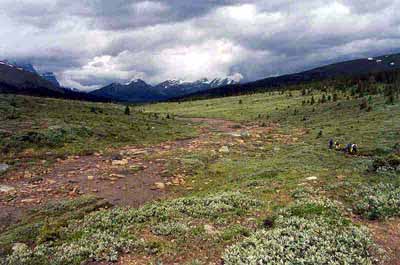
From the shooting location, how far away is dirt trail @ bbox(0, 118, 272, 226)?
56.2 ft

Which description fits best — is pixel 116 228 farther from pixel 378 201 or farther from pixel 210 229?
pixel 378 201

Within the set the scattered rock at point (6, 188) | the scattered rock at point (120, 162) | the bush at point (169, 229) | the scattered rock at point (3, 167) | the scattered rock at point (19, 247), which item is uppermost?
the scattered rock at point (3, 167)

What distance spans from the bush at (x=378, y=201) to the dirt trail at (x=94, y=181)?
894 centimetres

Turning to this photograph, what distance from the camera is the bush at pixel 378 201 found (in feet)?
44.0

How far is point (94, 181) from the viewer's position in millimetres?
20141

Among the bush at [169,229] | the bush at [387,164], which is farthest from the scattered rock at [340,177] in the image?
the bush at [169,229]

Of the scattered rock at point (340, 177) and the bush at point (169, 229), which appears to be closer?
the bush at point (169, 229)

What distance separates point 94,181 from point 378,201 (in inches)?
584

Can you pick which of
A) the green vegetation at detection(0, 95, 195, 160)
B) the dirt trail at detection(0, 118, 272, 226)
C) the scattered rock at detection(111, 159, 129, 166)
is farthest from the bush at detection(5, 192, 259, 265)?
the green vegetation at detection(0, 95, 195, 160)

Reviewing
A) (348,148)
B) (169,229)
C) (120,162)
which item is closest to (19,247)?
(169,229)

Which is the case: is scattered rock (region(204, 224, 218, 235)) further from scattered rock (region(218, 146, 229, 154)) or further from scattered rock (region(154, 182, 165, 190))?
scattered rock (region(218, 146, 229, 154))

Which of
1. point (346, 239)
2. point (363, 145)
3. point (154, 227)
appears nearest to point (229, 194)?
point (154, 227)

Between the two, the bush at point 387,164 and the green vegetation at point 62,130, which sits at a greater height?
the green vegetation at point 62,130

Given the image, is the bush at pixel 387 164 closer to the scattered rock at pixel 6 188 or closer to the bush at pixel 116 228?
the bush at pixel 116 228
